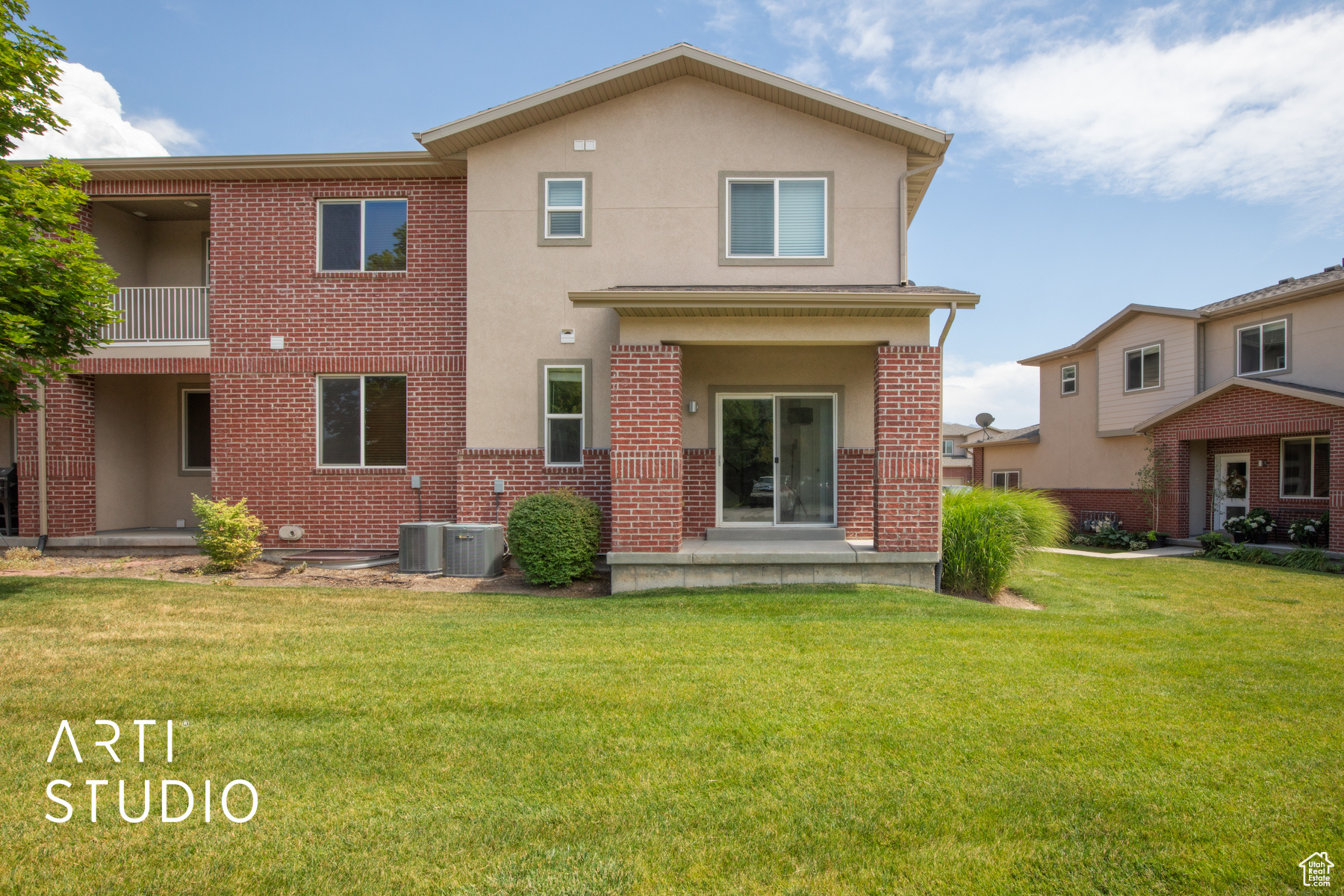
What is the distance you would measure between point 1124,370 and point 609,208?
1739 centimetres

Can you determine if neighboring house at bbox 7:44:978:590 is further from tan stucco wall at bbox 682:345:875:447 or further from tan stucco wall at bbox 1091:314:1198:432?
tan stucco wall at bbox 1091:314:1198:432

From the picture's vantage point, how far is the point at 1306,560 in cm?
1395

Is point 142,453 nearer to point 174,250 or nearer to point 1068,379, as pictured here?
point 174,250

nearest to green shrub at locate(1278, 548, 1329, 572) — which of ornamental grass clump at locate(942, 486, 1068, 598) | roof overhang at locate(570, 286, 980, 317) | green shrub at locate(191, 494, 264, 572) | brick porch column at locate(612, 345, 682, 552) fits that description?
ornamental grass clump at locate(942, 486, 1068, 598)

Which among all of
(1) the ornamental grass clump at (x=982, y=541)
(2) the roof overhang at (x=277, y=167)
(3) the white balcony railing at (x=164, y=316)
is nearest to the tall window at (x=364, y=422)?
(3) the white balcony railing at (x=164, y=316)

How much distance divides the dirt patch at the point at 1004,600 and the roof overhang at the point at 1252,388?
9.94 meters

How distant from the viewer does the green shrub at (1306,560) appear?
44.9 ft

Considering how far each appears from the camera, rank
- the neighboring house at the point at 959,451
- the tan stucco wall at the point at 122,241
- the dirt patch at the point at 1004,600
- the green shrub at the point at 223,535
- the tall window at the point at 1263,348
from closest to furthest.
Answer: the dirt patch at the point at 1004,600
the green shrub at the point at 223,535
the tan stucco wall at the point at 122,241
the tall window at the point at 1263,348
the neighboring house at the point at 959,451

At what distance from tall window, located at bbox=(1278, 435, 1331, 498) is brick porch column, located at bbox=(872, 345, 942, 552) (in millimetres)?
12558

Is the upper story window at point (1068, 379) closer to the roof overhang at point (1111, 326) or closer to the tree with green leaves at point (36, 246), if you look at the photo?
the roof overhang at point (1111, 326)

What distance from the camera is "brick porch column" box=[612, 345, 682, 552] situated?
927cm

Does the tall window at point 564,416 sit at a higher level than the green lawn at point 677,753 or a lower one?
higher

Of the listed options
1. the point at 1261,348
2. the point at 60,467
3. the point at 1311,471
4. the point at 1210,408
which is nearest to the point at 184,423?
the point at 60,467

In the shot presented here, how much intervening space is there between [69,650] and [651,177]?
9.20m
